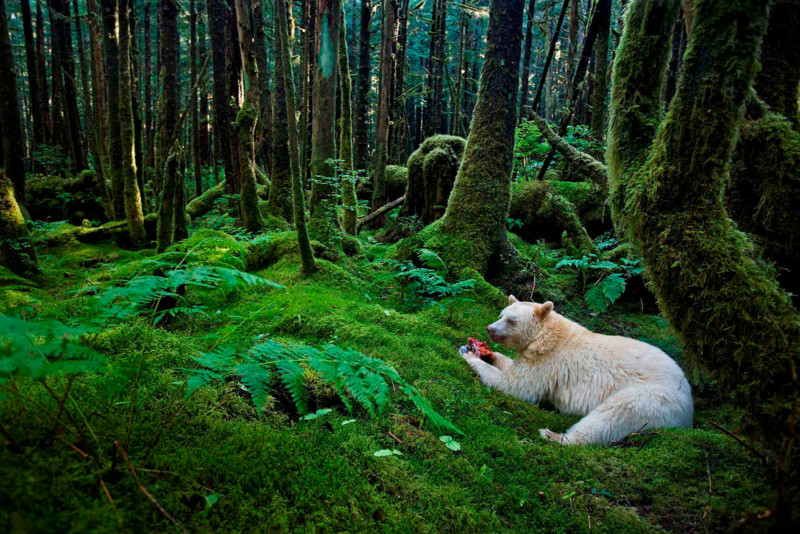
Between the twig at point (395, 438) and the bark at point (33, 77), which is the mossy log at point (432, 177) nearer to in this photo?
the twig at point (395, 438)

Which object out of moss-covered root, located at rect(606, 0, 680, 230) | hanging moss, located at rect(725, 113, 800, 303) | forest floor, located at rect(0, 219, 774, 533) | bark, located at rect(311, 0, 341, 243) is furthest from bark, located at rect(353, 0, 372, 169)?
hanging moss, located at rect(725, 113, 800, 303)

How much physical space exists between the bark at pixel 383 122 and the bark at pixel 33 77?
518 inches

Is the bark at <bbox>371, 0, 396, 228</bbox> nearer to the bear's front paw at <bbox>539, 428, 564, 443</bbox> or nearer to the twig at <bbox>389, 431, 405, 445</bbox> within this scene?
the bear's front paw at <bbox>539, 428, 564, 443</bbox>

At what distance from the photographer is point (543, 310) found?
4.64m

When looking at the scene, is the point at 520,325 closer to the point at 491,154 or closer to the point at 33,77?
the point at 491,154

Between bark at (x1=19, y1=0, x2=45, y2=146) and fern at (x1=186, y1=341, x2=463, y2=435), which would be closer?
fern at (x1=186, y1=341, x2=463, y2=435)

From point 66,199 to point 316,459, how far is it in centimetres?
1636

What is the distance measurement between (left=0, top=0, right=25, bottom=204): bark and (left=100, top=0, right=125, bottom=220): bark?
1.57 meters

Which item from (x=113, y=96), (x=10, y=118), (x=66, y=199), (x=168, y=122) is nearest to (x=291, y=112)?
(x=168, y=122)

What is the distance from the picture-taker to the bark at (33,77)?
1486 centimetres

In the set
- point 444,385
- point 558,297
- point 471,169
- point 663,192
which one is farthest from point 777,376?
point 471,169

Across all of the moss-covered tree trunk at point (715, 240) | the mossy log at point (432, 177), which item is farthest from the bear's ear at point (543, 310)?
the mossy log at point (432, 177)

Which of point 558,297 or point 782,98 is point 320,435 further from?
point 558,297

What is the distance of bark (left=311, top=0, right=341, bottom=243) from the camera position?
738 centimetres
